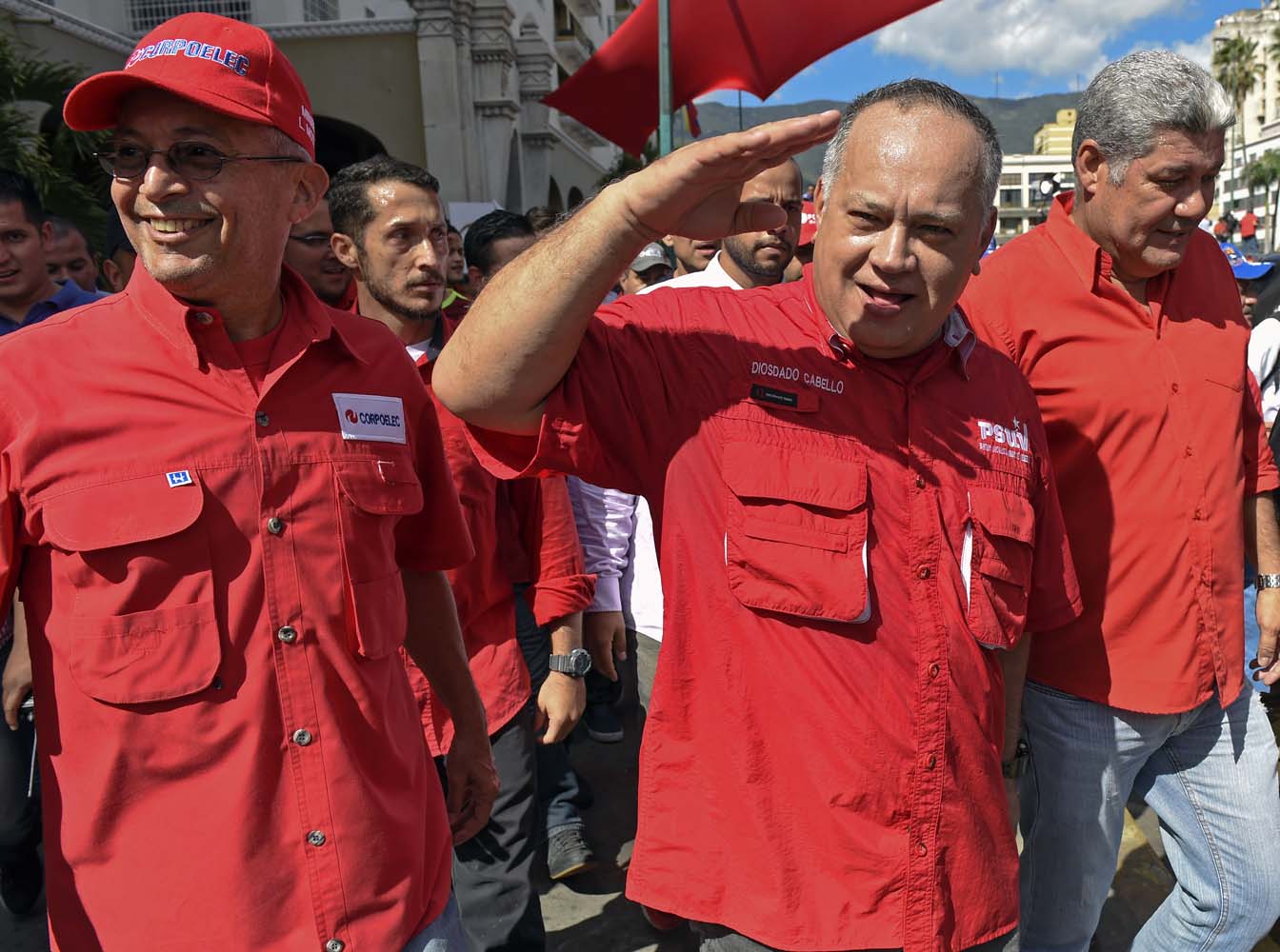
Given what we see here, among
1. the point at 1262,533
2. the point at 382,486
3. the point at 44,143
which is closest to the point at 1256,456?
the point at 1262,533

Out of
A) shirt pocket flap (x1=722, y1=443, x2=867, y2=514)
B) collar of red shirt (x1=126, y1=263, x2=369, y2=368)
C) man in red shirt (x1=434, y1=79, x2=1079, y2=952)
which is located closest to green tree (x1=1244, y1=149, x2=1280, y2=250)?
man in red shirt (x1=434, y1=79, x2=1079, y2=952)

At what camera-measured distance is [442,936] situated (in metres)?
1.95

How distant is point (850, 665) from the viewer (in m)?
1.85

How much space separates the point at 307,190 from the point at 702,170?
2.79 feet

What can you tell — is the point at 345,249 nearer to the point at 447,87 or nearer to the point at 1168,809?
the point at 1168,809

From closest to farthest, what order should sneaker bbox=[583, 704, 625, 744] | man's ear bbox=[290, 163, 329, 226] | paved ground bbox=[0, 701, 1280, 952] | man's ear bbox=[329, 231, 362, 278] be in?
man's ear bbox=[290, 163, 329, 226] → man's ear bbox=[329, 231, 362, 278] → paved ground bbox=[0, 701, 1280, 952] → sneaker bbox=[583, 704, 625, 744]

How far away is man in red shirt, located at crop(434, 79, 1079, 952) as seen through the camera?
1837 mm

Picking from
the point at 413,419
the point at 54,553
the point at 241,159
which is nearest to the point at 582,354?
the point at 413,419

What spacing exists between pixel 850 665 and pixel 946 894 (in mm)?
431

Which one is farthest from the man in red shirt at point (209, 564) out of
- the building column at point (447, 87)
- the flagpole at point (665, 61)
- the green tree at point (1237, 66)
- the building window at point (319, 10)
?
the green tree at point (1237, 66)

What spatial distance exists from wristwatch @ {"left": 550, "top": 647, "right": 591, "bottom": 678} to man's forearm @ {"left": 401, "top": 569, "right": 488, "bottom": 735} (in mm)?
933

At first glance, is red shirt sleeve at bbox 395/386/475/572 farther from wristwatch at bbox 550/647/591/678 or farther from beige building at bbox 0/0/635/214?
beige building at bbox 0/0/635/214

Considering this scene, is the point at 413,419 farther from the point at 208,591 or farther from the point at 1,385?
the point at 1,385

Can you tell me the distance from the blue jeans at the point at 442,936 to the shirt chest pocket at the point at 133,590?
1.94 feet
